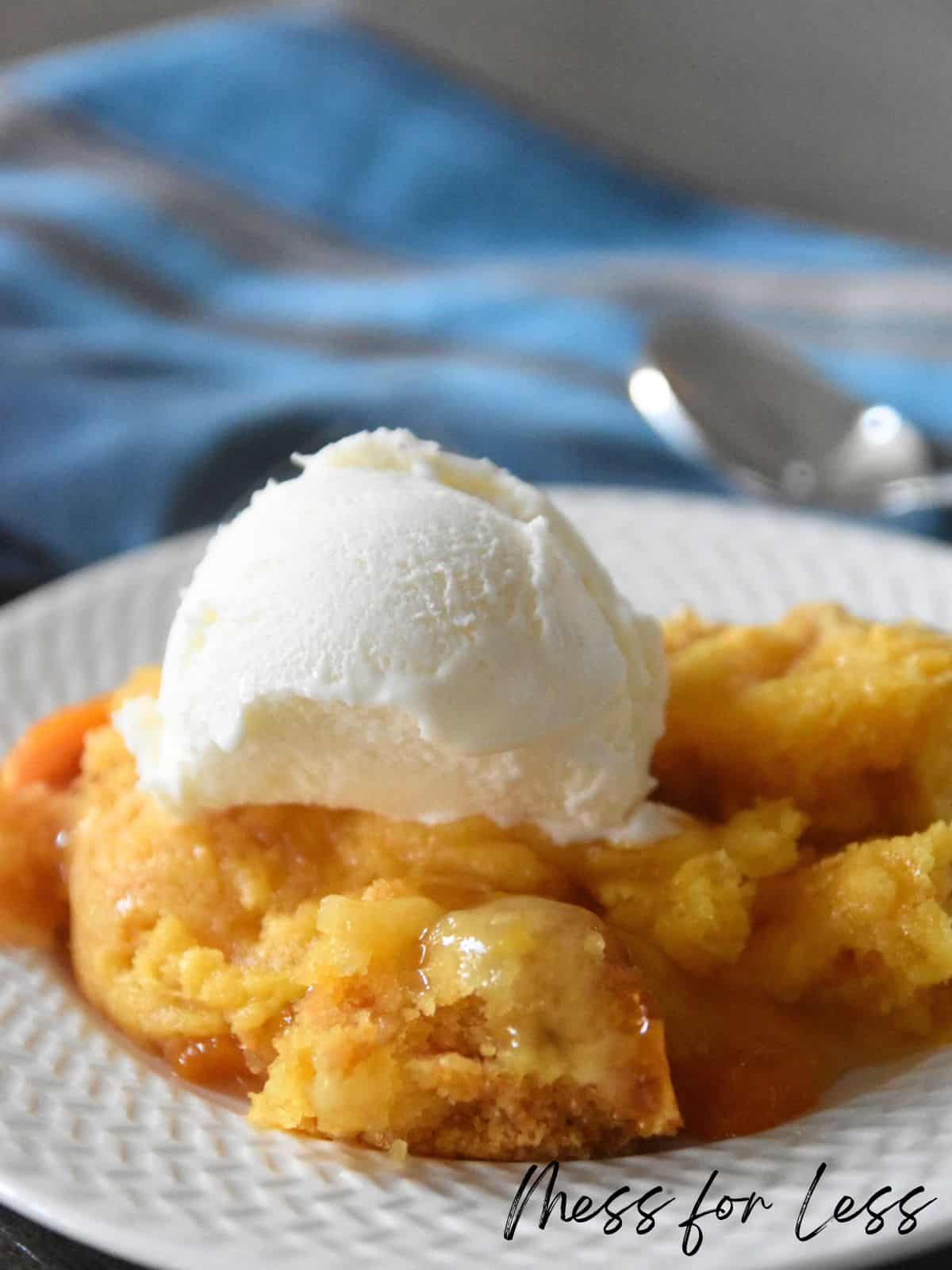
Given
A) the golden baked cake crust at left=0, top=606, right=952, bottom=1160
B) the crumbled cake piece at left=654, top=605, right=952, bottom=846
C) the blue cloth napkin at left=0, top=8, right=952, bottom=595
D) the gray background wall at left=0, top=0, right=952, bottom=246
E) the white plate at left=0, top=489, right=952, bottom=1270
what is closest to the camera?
the white plate at left=0, top=489, right=952, bottom=1270

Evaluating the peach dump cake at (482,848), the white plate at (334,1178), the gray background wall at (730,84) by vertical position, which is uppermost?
the gray background wall at (730,84)

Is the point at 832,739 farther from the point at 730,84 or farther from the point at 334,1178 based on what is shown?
the point at 730,84

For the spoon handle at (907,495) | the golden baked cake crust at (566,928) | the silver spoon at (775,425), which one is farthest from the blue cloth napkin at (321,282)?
the golden baked cake crust at (566,928)

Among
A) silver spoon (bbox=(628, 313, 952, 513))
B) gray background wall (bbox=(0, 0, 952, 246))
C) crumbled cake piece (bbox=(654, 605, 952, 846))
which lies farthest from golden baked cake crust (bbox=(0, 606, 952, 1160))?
gray background wall (bbox=(0, 0, 952, 246))

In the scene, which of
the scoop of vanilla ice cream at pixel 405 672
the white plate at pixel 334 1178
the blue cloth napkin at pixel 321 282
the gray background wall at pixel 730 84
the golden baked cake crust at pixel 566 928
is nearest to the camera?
the white plate at pixel 334 1178

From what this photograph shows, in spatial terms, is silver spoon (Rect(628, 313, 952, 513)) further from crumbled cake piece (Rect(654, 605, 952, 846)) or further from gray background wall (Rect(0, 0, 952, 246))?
gray background wall (Rect(0, 0, 952, 246))

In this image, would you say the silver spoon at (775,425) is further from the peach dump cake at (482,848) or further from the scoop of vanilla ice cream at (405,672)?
the scoop of vanilla ice cream at (405,672)

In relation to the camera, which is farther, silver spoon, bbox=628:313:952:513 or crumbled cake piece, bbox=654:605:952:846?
silver spoon, bbox=628:313:952:513
